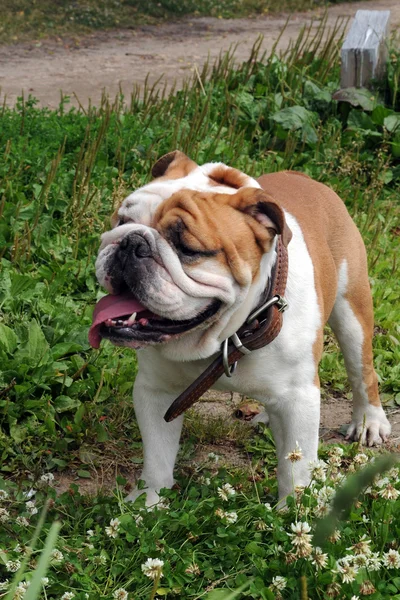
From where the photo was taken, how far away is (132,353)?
15.3 ft

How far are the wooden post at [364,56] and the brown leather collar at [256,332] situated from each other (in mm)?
4743

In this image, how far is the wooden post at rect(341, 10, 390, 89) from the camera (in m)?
7.50

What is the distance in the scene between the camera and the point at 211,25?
42.2 feet

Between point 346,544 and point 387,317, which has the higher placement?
point 346,544

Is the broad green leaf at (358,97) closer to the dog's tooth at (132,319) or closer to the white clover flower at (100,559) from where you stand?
the dog's tooth at (132,319)

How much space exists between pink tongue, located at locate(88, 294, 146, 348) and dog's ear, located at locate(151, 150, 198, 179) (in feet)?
1.77

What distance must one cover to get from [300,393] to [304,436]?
17 centimetres

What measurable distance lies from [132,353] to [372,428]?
51.3 inches

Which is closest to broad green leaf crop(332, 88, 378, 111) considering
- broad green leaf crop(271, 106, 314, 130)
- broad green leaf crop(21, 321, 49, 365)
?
broad green leaf crop(271, 106, 314, 130)

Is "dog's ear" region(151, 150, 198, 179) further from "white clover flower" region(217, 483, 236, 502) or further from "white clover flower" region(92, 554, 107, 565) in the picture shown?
"white clover flower" region(92, 554, 107, 565)

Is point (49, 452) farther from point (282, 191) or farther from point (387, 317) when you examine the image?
Result: point (387, 317)

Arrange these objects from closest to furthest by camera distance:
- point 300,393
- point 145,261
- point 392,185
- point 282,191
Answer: point 145,261
point 300,393
point 282,191
point 392,185

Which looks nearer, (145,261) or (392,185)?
(145,261)

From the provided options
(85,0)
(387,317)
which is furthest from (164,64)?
(387,317)
